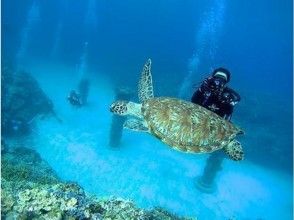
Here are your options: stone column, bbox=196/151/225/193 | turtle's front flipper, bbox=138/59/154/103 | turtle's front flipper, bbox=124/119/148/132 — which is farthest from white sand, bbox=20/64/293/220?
turtle's front flipper, bbox=124/119/148/132

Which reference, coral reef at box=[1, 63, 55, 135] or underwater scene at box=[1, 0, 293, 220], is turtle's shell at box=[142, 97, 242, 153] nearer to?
underwater scene at box=[1, 0, 293, 220]

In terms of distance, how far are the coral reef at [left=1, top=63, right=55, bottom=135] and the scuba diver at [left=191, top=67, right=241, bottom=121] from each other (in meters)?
10.7

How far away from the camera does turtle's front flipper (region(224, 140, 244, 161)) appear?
19.5 ft

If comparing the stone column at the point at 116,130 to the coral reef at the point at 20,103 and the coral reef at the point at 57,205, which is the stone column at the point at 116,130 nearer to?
the coral reef at the point at 20,103

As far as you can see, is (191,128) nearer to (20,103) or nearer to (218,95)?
(218,95)

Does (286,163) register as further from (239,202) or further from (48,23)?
(48,23)

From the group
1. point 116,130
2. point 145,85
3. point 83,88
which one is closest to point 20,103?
point 83,88

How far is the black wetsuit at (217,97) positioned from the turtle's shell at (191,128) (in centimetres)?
30

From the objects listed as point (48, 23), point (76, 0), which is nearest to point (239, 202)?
point (48, 23)

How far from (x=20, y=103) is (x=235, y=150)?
13054 mm

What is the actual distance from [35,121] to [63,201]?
41.8 ft

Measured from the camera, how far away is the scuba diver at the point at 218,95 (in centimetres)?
570

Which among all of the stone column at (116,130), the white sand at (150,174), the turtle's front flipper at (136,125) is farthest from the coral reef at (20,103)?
the turtle's front flipper at (136,125)

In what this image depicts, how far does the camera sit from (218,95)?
591 cm
